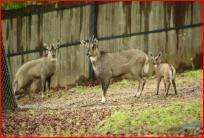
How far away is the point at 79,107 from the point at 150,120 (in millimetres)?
3692

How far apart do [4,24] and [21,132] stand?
460 inches

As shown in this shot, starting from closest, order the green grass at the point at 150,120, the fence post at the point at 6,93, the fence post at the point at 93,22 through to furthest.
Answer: the green grass at the point at 150,120
the fence post at the point at 6,93
the fence post at the point at 93,22

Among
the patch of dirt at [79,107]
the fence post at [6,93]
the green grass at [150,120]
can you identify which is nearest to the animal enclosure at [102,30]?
the patch of dirt at [79,107]

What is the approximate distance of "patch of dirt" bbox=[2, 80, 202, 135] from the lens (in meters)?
12.5

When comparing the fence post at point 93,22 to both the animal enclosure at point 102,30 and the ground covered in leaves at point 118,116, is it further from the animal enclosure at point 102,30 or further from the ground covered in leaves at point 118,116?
the ground covered in leaves at point 118,116

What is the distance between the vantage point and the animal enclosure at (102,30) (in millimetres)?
20484

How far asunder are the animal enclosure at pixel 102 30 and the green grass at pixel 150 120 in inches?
316

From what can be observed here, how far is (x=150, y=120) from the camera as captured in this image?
11820 millimetres

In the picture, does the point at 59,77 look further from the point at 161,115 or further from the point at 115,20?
the point at 161,115

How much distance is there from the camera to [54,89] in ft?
71.5

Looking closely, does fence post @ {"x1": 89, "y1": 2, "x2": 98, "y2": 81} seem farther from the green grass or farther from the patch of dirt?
the green grass

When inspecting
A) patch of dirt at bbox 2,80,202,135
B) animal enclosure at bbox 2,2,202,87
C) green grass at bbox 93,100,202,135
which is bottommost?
patch of dirt at bbox 2,80,202,135

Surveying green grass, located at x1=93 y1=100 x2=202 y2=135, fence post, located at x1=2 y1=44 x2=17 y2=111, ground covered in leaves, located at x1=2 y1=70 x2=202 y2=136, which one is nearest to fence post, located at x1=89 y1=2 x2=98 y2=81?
ground covered in leaves, located at x1=2 y1=70 x2=202 y2=136

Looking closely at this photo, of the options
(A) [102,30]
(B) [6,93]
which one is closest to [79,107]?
(B) [6,93]
